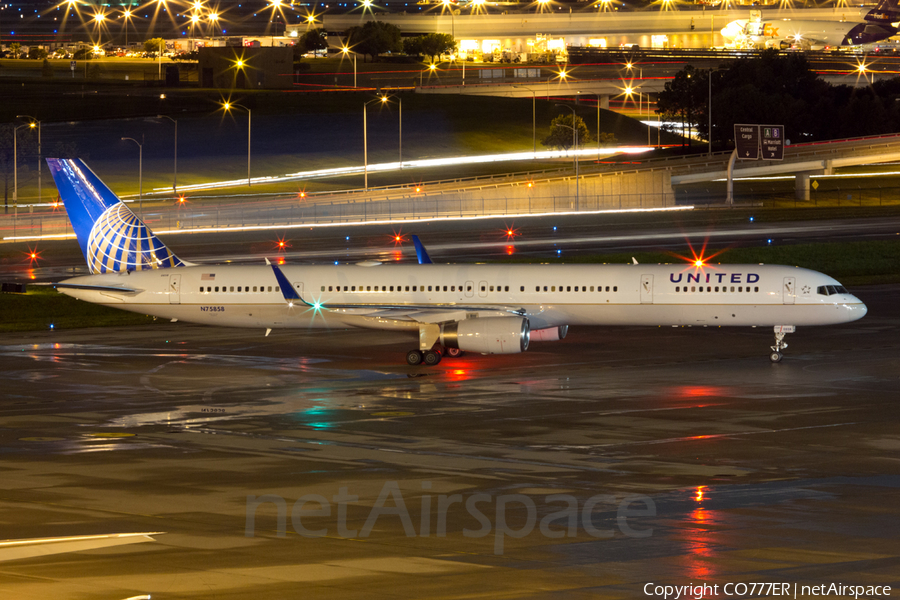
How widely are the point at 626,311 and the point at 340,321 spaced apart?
1253cm

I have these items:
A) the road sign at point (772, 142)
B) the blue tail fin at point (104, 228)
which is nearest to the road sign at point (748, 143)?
the road sign at point (772, 142)

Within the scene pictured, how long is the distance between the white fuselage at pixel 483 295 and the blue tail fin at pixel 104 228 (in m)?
1.10

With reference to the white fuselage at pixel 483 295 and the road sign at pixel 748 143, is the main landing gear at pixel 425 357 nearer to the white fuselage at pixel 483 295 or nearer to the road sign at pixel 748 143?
the white fuselage at pixel 483 295

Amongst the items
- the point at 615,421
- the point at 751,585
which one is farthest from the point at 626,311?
the point at 751,585

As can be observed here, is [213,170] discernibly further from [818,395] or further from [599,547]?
[599,547]

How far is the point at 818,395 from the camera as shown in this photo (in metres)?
40.2

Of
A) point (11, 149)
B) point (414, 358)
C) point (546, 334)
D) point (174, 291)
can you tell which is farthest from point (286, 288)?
point (11, 149)

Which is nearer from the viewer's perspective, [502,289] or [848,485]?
[848,485]

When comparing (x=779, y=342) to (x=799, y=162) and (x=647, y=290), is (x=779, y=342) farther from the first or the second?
(x=799, y=162)

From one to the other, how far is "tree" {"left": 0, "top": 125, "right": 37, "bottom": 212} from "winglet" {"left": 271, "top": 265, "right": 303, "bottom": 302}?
362 feet

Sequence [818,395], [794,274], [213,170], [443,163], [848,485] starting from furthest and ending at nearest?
[443,163], [213,170], [794,274], [818,395], [848,485]

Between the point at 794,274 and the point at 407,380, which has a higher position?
the point at 794,274

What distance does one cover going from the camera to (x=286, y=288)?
49344 millimetres

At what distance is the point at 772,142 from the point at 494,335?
302ft
